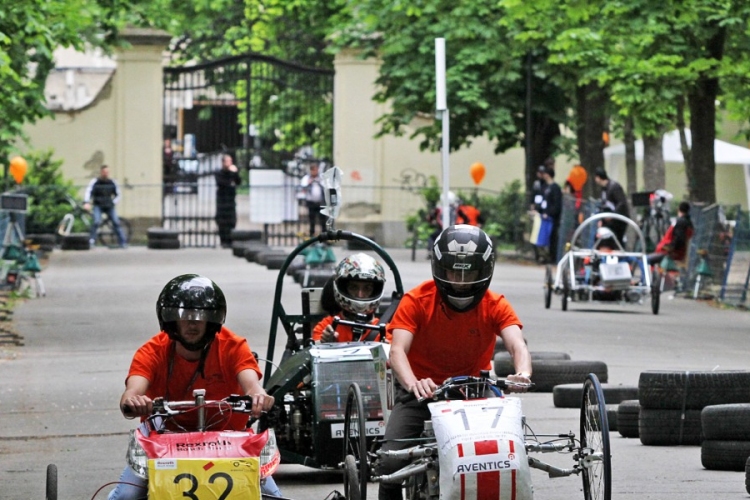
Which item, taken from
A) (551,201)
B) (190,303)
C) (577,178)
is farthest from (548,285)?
(190,303)

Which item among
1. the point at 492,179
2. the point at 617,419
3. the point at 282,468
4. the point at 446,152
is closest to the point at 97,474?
the point at 282,468

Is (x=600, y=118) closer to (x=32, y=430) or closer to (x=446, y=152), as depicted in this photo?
(x=446, y=152)

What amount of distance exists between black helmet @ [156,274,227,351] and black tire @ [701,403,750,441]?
394cm

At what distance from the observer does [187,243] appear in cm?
3938

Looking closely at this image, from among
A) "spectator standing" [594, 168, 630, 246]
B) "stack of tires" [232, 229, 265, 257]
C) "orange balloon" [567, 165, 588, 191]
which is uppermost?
"orange balloon" [567, 165, 588, 191]

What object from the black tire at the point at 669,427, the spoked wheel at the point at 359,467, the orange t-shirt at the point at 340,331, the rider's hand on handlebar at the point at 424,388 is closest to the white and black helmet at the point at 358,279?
the orange t-shirt at the point at 340,331

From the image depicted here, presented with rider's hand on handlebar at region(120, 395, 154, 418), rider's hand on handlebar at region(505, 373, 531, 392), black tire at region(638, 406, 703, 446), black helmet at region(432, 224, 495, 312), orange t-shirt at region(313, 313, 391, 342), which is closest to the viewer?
rider's hand on handlebar at region(120, 395, 154, 418)

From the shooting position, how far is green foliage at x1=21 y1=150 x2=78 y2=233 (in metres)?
35.8

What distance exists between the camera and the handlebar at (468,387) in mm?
7133

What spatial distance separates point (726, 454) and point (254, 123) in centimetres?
3405

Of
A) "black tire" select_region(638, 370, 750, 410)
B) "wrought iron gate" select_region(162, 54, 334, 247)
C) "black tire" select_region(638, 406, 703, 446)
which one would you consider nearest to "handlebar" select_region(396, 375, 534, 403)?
"black tire" select_region(638, 370, 750, 410)

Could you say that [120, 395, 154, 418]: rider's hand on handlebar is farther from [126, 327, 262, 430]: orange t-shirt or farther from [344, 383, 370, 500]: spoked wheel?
[344, 383, 370, 500]: spoked wheel

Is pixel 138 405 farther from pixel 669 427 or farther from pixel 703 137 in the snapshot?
pixel 703 137

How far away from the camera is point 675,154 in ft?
158
